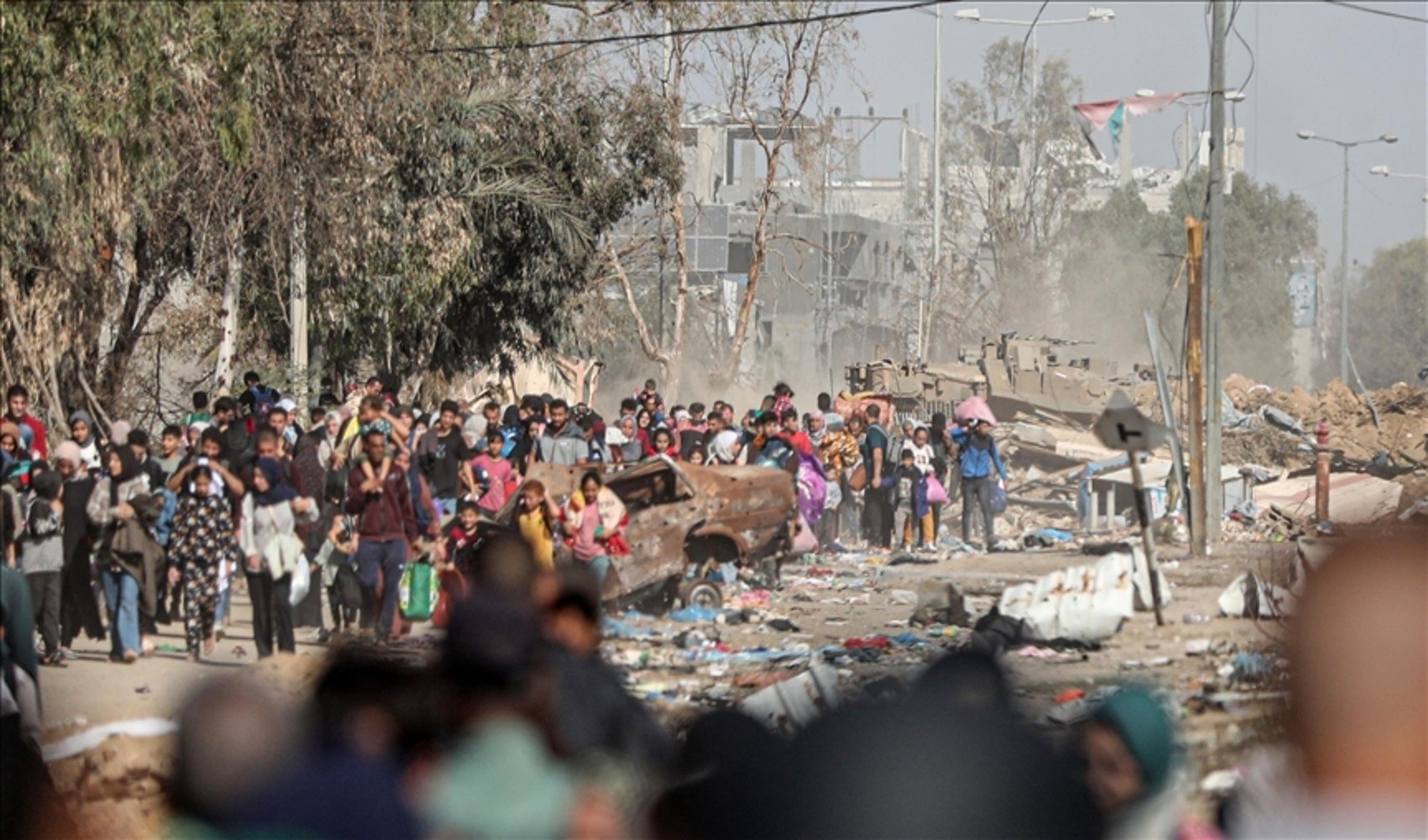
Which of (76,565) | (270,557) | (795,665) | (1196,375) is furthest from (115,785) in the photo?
(1196,375)

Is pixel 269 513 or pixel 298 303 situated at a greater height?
pixel 298 303

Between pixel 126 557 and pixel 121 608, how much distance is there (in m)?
0.33

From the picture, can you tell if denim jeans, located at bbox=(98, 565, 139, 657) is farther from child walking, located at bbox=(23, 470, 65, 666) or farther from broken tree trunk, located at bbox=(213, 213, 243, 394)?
broken tree trunk, located at bbox=(213, 213, 243, 394)

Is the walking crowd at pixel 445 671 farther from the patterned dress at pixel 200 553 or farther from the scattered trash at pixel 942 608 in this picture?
the scattered trash at pixel 942 608

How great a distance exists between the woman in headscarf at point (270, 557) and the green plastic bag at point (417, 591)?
0.74 meters

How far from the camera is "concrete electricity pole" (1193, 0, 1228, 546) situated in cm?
1847

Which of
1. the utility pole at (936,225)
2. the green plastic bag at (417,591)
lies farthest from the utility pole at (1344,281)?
the green plastic bag at (417,591)

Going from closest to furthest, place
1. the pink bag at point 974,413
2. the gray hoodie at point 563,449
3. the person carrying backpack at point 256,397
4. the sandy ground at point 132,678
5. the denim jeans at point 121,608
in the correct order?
the sandy ground at point 132,678 → the denim jeans at point 121,608 → the person carrying backpack at point 256,397 → the gray hoodie at point 563,449 → the pink bag at point 974,413

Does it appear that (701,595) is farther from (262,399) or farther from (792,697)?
(792,697)

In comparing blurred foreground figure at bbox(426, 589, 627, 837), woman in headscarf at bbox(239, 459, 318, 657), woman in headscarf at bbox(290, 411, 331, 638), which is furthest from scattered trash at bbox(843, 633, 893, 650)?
blurred foreground figure at bbox(426, 589, 627, 837)

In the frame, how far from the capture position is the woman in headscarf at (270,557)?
12.2 meters

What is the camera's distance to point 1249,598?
44.2 feet

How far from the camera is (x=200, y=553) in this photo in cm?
1229

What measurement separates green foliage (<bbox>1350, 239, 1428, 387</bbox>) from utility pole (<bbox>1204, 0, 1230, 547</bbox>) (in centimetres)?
5883
